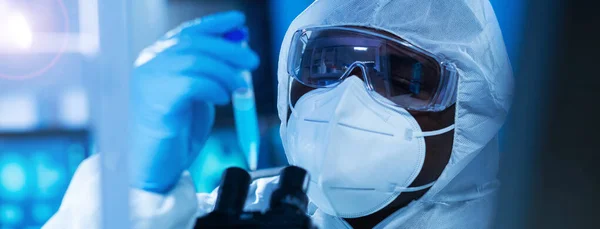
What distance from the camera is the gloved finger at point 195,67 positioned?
2.67ft

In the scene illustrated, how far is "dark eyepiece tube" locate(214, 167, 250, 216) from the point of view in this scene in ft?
1.81

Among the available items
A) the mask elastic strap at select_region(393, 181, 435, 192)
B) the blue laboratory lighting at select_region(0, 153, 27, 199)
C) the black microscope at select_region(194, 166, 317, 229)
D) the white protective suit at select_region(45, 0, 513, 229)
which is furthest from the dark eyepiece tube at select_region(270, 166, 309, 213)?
the blue laboratory lighting at select_region(0, 153, 27, 199)

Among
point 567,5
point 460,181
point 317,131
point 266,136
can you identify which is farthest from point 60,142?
point 567,5

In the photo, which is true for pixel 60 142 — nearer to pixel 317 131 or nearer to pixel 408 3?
pixel 317 131

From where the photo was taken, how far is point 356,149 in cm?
94

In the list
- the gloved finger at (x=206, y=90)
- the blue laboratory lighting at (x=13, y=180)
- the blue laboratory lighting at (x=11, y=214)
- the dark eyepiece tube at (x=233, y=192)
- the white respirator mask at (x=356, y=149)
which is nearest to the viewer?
the dark eyepiece tube at (x=233, y=192)

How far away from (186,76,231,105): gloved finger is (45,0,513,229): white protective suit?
201mm

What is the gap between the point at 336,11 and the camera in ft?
3.39

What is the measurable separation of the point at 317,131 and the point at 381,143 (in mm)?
131

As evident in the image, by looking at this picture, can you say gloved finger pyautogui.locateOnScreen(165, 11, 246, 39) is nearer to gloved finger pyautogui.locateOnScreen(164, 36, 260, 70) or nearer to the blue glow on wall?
gloved finger pyautogui.locateOnScreen(164, 36, 260, 70)

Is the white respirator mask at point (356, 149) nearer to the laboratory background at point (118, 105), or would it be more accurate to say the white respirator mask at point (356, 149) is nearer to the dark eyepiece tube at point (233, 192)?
the laboratory background at point (118, 105)

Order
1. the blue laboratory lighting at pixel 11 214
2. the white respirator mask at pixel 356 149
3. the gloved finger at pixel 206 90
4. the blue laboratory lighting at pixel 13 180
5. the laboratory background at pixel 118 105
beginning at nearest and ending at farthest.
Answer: the laboratory background at pixel 118 105
the gloved finger at pixel 206 90
the white respirator mask at pixel 356 149
the blue laboratory lighting at pixel 11 214
the blue laboratory lighting at pixel 13 180

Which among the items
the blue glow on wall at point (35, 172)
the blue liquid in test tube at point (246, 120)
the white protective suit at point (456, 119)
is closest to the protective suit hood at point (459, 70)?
the white protective suit at point (456, 119)

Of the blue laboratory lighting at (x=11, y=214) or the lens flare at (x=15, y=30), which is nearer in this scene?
the lens flare at (x=15, y=30)
